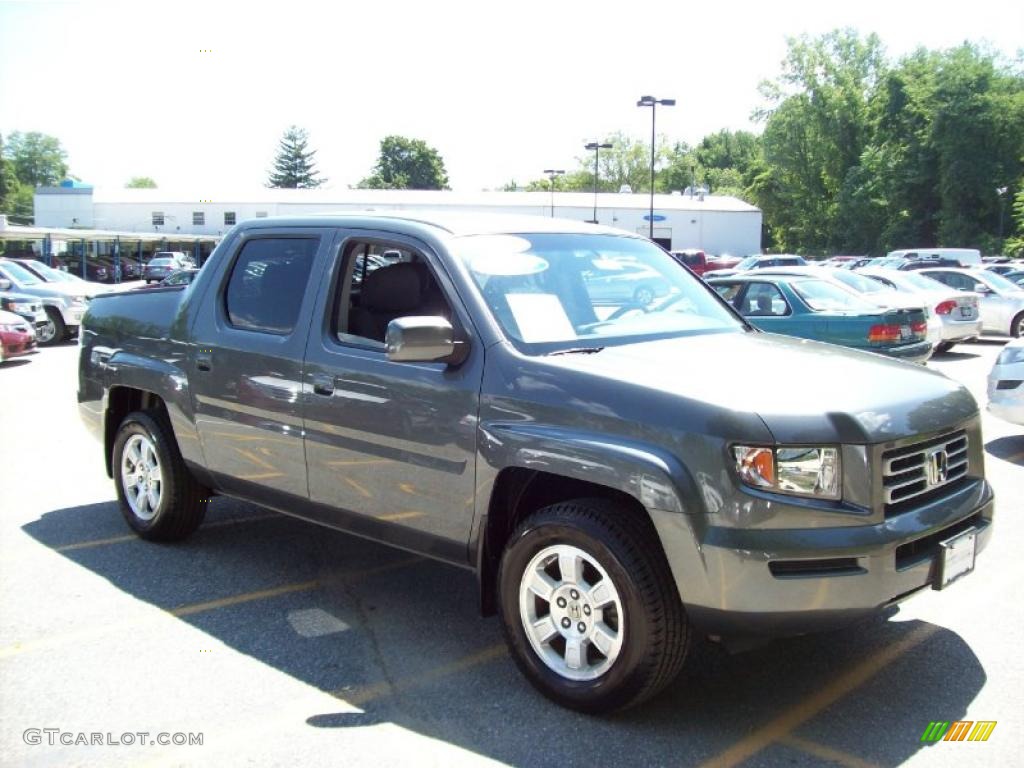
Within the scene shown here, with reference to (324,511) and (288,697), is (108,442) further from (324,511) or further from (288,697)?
(288,697)

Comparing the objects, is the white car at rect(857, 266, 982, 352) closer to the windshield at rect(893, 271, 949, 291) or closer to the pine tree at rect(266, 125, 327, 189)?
the windshield at rect(893, 271, 949, 291)

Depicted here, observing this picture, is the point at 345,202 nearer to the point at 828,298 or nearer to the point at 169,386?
the point at 828,298

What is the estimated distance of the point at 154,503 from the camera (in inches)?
224

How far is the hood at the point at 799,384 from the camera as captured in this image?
10.7 ft

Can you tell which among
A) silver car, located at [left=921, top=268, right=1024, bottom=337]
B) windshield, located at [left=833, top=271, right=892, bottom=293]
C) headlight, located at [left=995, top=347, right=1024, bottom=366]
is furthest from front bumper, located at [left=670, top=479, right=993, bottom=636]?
silver car, located at [left=921, top=268, right=1024, bottom=337]

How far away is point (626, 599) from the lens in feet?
11.0

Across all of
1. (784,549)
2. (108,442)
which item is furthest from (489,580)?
(108,442)

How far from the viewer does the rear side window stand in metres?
4.81

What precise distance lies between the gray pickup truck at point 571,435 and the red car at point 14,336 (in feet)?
38.2

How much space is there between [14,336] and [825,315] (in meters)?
12.7

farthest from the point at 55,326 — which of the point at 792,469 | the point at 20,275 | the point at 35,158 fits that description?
the point at 35,158

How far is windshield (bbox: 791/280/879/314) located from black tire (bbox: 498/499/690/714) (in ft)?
31.0

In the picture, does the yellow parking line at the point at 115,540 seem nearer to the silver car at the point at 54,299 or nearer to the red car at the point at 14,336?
the red car at the point at 14,336

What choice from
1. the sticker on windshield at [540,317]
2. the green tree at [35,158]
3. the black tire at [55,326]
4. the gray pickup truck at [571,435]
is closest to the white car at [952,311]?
the gray pickup truck at [571,435]
